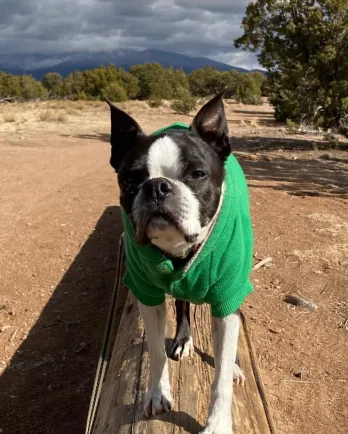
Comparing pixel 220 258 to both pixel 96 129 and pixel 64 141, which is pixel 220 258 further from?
pixel 96 129

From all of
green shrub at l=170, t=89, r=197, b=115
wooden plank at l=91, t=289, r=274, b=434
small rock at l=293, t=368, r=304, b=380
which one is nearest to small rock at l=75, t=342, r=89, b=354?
wooden plank at l=91, t=289, r=274, b=434

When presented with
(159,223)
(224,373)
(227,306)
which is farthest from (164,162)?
(224,373)

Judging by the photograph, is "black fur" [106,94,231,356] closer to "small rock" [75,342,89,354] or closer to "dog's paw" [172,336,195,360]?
"dog's paw" [172,336,195,360]

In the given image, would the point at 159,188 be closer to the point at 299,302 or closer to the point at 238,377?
the point at 238,377

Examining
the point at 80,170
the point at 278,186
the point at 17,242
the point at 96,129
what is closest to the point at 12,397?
the point at 17,242

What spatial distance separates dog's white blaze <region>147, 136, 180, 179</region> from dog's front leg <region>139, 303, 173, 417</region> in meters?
0.84

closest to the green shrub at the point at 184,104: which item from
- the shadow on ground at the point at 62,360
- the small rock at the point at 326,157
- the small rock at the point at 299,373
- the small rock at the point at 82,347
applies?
the small rock at the point at 326,157

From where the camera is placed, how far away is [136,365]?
11.8 feet

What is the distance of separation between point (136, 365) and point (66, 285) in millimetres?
2535

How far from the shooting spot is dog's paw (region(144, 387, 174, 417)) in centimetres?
313

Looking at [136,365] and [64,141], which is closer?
[136,365]

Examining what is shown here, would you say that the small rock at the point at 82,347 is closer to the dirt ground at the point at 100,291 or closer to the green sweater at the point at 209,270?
the dirt ground at the point at 100,291

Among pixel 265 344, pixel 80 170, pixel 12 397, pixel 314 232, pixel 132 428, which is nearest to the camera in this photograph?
pixel 132 428

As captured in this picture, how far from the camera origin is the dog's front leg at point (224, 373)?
2990 millimetres
